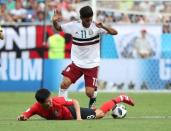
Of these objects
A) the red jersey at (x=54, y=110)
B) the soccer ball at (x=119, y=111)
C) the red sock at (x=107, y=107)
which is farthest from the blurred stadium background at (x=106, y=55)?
the red jersey at (x=54, y=110)

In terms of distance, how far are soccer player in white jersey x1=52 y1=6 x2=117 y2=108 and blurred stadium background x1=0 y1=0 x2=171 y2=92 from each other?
9.23 m

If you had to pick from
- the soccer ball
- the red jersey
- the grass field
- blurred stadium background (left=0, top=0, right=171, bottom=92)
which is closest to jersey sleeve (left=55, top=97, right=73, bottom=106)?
the red jersey

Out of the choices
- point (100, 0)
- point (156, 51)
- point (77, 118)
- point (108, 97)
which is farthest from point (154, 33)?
point (77, 118)

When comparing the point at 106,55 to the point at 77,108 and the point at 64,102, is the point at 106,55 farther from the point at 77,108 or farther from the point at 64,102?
the point at 64,102

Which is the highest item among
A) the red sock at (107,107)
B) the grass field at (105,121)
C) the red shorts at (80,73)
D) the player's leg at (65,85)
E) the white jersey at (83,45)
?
the white jersey at (83,45)

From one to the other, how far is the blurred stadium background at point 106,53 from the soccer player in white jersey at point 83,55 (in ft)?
30.3

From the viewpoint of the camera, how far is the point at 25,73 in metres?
26.3

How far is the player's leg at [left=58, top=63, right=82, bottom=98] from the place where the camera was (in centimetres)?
1673

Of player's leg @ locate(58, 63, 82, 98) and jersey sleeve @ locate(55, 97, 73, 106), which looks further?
player's leg @ locate(58, 63, 82, 98)

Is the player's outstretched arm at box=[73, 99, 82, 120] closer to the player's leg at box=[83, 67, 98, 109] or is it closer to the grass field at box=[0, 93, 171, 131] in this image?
the grass field at box=[0, 93, 171, 131]

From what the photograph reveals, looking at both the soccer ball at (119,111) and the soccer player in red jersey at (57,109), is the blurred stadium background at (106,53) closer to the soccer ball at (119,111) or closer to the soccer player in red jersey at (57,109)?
the soccer ball at (119,111)

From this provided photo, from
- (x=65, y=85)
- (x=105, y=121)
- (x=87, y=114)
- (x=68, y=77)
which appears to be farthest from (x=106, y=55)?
(x=105, y=121)

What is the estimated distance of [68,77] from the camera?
661 inches

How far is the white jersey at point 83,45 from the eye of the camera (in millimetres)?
16844
